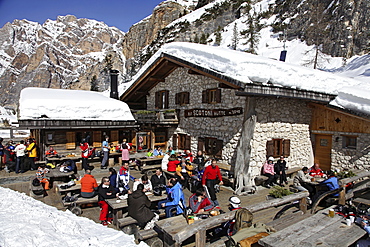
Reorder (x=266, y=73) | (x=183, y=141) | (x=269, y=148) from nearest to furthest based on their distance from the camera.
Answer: (x=266, y=73), (x=269, y=148), (x=183, y=141)

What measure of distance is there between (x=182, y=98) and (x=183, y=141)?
259 cm

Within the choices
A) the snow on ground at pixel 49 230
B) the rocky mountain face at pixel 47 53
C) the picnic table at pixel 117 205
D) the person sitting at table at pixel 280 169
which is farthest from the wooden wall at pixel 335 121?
the rocky mountain face at pixel 47 53

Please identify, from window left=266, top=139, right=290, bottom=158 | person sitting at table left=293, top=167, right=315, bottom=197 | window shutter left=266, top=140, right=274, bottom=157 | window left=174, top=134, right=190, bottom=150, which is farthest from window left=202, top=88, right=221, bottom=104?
person sitting at table left=293, top=167, right=315, bottom=197

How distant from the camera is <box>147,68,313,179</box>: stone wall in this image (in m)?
10.6

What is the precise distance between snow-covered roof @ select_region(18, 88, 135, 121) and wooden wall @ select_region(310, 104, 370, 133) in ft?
35.1

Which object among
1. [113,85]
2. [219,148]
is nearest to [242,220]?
[219,148]

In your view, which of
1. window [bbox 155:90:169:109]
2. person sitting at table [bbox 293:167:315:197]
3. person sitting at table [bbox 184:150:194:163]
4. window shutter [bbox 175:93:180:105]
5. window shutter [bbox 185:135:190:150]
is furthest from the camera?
window [bbox 155:90:169:109]

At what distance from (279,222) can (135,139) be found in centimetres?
1194

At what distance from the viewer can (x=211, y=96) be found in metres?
12.4

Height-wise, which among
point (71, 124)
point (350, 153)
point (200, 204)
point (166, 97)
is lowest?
point (200, 204)

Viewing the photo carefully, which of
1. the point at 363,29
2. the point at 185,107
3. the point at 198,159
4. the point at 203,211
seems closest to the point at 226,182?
the point at 198,159

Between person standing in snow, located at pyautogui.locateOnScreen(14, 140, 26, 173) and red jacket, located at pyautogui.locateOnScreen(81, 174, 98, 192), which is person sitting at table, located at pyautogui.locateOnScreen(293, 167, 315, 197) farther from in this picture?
person standing in snow, located at pyautogui.locateOnScreen(14, 140, 26, 173)

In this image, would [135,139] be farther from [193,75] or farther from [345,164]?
[345,164]

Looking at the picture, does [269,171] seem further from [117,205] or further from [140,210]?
[117,205]
